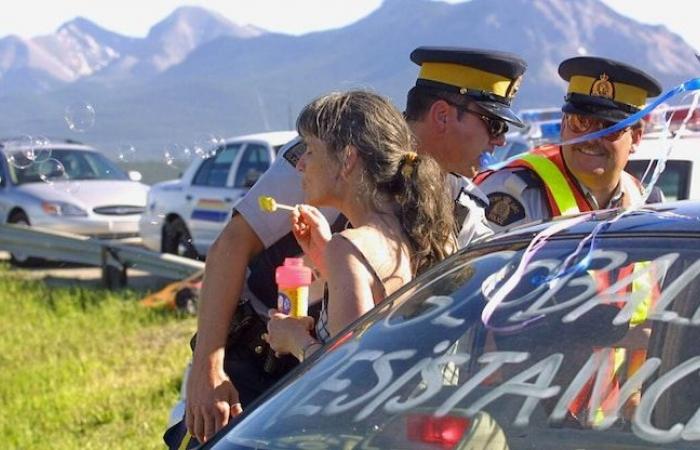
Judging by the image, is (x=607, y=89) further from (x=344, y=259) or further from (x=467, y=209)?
(x=344, y=259)

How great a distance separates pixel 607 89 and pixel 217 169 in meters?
10.6

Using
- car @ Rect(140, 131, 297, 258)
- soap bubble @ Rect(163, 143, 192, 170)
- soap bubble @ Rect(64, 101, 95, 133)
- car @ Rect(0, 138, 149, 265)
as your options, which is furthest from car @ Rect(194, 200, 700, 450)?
car @ Rect(0, 138, 149, 265)

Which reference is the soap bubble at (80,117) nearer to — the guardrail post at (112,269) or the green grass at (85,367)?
the green grass at (85,367)

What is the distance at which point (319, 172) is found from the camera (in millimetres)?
3182

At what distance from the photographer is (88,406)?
745 cm

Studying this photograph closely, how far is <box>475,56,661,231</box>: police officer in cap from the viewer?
4047 mm

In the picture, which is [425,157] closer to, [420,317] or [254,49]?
[420,317]

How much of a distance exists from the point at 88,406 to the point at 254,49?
49.2 metres

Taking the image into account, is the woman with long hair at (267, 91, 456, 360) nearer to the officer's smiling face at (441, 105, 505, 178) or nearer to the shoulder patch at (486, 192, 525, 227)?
the officer's smiling face at (441, 105, 505, 178)

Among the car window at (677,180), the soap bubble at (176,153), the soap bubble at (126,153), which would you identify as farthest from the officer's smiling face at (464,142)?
the car window at (677,180)

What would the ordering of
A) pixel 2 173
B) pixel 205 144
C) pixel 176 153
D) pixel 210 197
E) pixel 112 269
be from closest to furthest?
1. pixel 205 144
2. pixel 176 153
3. pixel 112 269
4. pixel 210 197
5. pixel 2 173

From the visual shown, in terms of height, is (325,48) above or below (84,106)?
below

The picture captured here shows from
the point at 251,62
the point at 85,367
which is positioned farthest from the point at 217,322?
the point at 251,62

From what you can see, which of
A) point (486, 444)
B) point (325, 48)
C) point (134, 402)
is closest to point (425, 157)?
point (486, 444)
